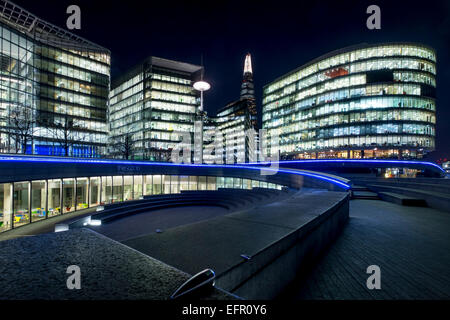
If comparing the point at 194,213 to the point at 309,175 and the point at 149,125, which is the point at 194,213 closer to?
the point at 309,175

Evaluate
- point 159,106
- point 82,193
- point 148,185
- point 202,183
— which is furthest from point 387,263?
point 159,106

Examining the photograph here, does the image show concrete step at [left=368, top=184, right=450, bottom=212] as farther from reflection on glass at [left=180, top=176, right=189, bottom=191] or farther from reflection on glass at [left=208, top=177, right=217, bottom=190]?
reflection on glass at [left=180, top=176, right=189, bottom=191]

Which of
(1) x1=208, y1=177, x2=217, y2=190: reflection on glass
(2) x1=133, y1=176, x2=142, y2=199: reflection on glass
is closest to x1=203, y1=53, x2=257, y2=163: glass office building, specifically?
(1) x1=208, y1=177, x2=217, y2=190: reflection on glass

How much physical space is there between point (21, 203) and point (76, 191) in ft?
15.6

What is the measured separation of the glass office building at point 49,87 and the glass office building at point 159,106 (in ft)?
38.2

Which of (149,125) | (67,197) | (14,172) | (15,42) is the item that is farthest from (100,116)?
(14,172)

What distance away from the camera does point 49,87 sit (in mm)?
43438

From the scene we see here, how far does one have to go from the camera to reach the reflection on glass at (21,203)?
15.5m

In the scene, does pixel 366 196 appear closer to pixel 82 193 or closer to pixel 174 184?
pixel 174 184

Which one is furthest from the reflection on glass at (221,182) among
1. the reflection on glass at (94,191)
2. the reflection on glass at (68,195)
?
the reflection on glass at (68,195)

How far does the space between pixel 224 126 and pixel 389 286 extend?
378 ft

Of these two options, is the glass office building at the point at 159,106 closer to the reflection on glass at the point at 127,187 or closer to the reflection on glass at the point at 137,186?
the reflection on glass at the point at 137,186

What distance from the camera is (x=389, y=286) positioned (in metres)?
3.89

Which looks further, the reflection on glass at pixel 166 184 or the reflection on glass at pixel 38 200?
the reflection on glass at pixel 166 184
